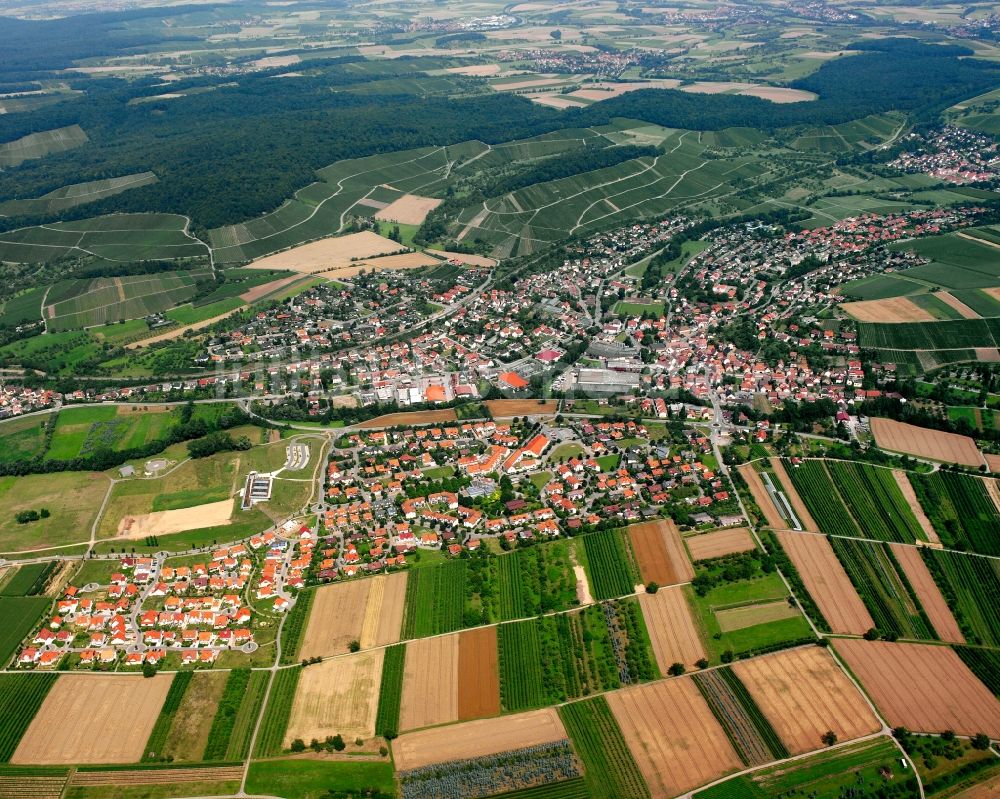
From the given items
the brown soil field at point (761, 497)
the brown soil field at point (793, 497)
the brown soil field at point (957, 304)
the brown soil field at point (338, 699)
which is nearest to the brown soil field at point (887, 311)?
the brown soil field at point (957, 304)

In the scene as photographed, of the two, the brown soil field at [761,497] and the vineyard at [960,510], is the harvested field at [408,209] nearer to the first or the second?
the brown soil field at [761,497]

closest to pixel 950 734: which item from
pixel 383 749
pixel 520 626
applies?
pixel 520 626

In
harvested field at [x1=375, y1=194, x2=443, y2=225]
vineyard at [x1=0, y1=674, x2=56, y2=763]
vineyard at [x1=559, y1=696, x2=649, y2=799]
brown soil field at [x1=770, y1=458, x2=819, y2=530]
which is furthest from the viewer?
harvested field at [x1=375, y1=194, x2=443, y2=225]

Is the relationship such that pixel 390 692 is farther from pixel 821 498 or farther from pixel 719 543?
pixel 821 498

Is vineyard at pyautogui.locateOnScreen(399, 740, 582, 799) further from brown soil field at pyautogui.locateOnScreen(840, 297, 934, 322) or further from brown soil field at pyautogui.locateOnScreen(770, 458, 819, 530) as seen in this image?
brown soil field at pyautogui.locateOnScreen(840, 297, 934, 322)

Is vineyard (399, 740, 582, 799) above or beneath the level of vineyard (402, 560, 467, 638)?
above

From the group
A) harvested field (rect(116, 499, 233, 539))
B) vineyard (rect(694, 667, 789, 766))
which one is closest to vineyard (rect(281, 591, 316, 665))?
harvested field (rect(116, 499, 233, 539))

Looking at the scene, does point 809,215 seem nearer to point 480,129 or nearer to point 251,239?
point 480,129

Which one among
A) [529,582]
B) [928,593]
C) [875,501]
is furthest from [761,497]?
[529,582]
